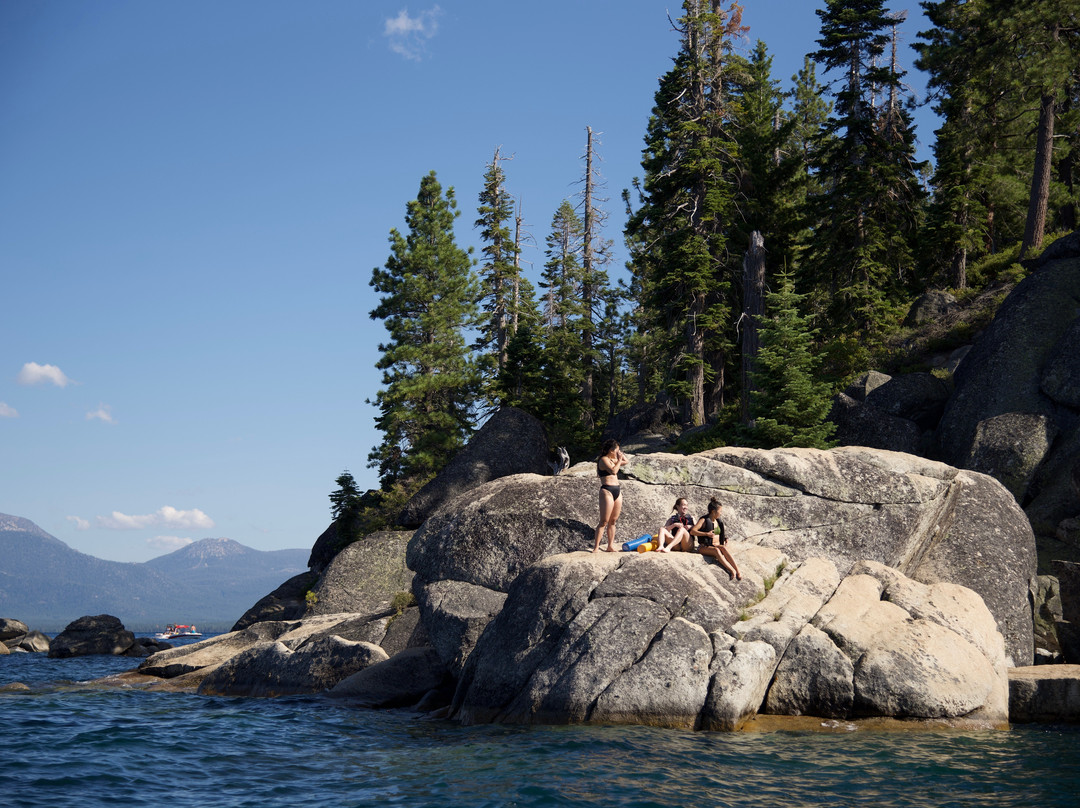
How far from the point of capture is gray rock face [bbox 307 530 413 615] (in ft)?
87.3

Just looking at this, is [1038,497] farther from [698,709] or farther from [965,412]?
[698,709]

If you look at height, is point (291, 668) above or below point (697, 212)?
below

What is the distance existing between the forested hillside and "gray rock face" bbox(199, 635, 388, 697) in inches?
503

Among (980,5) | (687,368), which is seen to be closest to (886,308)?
(687,368)

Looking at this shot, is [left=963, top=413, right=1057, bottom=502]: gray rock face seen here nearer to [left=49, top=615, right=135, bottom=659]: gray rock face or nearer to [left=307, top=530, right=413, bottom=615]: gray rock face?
[left=307, top=530, right=413, bottom=615]: gray rock face

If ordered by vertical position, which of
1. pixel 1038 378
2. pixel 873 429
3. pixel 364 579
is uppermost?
pixel 1038 378

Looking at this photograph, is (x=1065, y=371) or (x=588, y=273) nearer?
(x=1065, y=371)

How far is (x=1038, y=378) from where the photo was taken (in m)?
22.6

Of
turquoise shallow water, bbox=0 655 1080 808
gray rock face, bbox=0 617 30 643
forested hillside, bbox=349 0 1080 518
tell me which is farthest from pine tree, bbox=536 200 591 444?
gray rock face, bbox=0 617 30 643

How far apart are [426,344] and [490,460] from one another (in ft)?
32.8

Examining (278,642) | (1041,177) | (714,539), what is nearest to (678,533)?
(714,539)

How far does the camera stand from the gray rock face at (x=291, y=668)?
1906 centimetres

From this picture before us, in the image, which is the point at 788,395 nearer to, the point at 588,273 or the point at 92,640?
the point at 588,273

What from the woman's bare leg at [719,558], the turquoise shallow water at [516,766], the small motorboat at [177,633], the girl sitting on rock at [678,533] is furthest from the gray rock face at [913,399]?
the small motorboat at [177,633]
